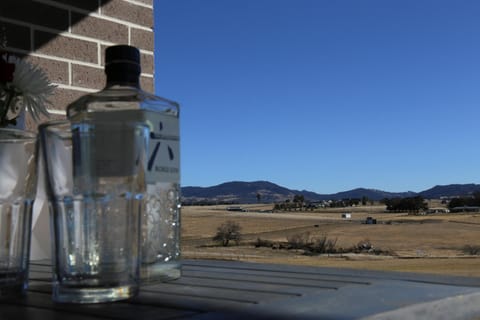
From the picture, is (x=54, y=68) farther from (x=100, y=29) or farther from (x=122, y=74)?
(x=122, y=74)

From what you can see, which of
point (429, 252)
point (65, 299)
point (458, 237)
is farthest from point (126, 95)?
point (458, 237)

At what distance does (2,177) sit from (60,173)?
11 centimetres

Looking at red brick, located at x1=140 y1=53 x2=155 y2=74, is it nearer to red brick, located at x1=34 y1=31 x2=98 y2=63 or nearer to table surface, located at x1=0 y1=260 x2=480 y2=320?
red brick, located at x1=34 y1=31 x2=98 y2=63

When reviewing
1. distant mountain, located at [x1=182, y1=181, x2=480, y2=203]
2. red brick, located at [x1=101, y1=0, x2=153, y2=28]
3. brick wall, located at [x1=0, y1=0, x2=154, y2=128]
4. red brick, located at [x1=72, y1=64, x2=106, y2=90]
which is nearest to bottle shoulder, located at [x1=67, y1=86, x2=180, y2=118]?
brick wall, located at [x1=0, y1=0, x2=154, y2=128]

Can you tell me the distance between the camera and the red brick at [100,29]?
1.60 metres

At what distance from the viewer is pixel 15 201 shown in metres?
0.64

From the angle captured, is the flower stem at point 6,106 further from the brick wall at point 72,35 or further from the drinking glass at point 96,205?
the brick wall at point 72,35

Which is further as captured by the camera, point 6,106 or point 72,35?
point 72,35

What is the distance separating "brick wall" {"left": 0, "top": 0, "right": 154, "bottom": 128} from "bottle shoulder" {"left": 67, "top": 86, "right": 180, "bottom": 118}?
32.0 inches

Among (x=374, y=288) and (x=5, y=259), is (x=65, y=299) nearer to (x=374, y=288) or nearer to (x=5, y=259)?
(x=5, y=259)

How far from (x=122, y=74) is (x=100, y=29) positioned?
1.02 meters

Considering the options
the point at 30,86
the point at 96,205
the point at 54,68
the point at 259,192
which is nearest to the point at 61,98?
the point at 54,68

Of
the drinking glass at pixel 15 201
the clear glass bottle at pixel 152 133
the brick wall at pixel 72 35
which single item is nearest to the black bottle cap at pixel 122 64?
the clear glass bottle at pixel 152 133

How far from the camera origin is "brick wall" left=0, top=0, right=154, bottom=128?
1477 millimetres
